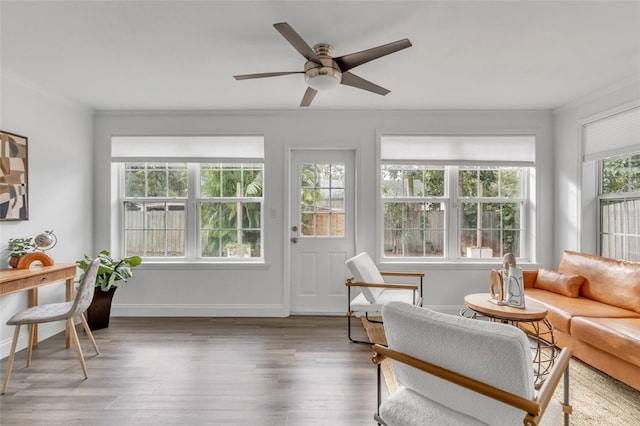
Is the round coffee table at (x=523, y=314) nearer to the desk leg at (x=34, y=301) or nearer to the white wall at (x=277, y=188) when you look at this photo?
the white wall at (x=277, y=188)

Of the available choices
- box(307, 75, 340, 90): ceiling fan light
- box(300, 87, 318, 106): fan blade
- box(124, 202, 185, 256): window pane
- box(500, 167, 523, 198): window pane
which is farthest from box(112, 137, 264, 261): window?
box(500, 167, 523, 198): window pane

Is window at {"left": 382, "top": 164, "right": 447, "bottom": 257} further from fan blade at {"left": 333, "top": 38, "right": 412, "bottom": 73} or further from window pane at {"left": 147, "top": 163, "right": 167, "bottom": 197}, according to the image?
window pane at {"left": 147, "top": 163, "right": 167, "bottom": 197}

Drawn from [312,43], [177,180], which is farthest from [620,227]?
[177,180]

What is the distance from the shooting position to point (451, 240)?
12.9 feet

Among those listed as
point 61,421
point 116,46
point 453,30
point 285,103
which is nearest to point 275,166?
point 285,103

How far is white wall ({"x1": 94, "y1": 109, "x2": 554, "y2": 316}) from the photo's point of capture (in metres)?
3.82

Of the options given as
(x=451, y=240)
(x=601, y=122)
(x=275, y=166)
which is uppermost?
(x=601, y=122)

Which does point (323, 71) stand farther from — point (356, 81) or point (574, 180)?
point (574, 180)

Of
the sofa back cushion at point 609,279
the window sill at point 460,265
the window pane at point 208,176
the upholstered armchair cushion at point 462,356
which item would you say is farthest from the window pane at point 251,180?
the sofa back cushion at point 609,279

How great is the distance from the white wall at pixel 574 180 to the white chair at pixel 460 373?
2.73m

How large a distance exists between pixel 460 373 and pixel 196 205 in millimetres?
3499

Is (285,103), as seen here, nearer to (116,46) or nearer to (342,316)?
(116,46)

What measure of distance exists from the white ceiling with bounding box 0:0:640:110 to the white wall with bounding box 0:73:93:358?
20 centimetres

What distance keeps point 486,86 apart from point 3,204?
4.48m
